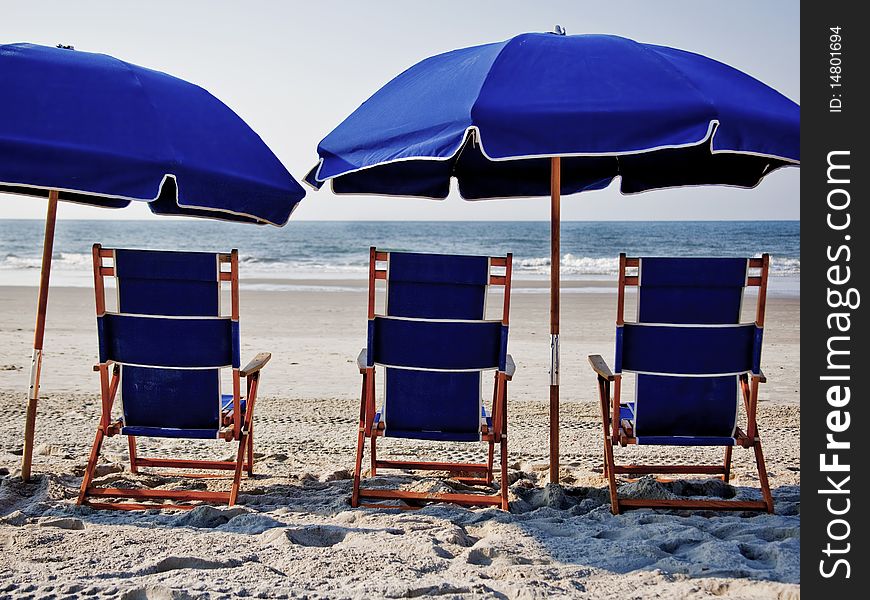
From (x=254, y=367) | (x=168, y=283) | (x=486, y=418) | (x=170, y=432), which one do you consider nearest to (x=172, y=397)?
(x=170, y=432)

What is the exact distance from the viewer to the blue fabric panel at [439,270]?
3.67m

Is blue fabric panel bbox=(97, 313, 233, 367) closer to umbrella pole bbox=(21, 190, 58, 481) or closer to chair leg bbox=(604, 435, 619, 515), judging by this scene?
umbrella pole bbox=(21, 190, 58, 481)

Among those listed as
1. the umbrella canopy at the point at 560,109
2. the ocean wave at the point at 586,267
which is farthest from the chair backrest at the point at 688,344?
the ocean wave at the point at 586,267

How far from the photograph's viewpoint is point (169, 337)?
376 cm

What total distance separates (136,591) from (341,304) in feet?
35.4

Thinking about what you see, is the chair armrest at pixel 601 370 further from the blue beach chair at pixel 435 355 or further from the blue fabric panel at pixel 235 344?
the blue fabric panel at pixel 235 344

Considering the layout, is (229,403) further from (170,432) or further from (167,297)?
(167,297)

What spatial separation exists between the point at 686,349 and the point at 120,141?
8.25 ft

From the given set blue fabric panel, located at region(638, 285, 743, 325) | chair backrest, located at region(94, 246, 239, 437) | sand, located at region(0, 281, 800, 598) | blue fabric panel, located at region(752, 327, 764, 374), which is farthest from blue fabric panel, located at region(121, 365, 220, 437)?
blue fabric panel, located at region(752, 327, 764, 374)

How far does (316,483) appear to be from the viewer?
4.18 metres

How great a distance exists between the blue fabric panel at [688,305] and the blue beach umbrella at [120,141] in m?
1.72

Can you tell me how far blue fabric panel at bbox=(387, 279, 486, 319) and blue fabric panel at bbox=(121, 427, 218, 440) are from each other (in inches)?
38.9
